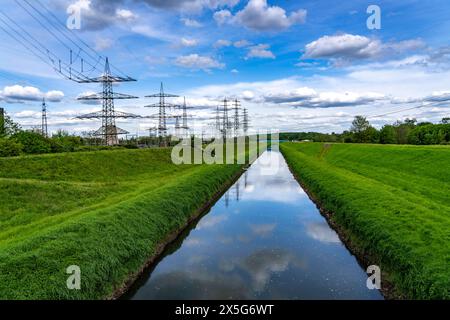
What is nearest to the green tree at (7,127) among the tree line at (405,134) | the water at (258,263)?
the water at (258,263)

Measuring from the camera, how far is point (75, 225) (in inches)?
462

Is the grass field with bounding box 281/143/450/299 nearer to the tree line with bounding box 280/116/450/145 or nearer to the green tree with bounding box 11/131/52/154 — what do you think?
the green tree with bounding box 11/131/52/154

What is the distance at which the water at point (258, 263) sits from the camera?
10.5 meters

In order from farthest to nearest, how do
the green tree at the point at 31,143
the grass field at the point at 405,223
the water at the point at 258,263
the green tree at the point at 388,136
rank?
the green tree at the point at 388,136 < the green tree at the point at 31,143 < the water at the point at 258,263 < the grass field at the point at 405,223

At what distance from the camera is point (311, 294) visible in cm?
1029

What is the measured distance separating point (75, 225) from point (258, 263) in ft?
20.8

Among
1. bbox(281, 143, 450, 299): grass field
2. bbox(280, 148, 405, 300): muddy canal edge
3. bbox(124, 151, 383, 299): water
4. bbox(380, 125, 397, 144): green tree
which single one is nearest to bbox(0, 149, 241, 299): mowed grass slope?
bbox(124, 151, 383, 299): water

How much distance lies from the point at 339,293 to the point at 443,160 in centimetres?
2076

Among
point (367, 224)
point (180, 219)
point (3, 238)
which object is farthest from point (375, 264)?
point (3, 238)

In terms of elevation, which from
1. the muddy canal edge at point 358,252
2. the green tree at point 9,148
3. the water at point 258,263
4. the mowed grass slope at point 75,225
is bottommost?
the water at point 258,263

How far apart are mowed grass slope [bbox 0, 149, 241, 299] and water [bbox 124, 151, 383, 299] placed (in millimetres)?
1040

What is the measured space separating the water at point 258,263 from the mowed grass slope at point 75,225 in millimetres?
1040

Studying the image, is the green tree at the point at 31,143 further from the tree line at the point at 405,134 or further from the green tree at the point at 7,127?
the tree line at the point at 405,134
